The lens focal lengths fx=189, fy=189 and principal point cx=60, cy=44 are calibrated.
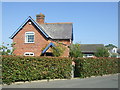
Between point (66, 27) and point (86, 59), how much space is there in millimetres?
16543

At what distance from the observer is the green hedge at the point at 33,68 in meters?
12.8

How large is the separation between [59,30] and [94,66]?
52.2 feet

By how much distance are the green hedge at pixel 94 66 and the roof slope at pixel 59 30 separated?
12.4 meters

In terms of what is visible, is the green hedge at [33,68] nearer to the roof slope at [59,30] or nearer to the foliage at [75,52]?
Result: the foliage at [75,52]

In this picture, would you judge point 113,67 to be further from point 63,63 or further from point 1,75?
point 1,75

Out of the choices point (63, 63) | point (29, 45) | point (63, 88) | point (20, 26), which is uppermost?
point (20, 26)

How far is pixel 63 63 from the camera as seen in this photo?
15539 millimetres

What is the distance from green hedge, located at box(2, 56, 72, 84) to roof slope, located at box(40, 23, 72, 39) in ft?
51.5

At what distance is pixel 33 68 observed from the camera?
1385 cm

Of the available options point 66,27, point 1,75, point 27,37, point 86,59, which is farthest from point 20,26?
point 1,75

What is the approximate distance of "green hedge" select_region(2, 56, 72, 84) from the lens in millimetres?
12750

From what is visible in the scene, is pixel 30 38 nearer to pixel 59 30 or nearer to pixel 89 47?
pixel 59 30

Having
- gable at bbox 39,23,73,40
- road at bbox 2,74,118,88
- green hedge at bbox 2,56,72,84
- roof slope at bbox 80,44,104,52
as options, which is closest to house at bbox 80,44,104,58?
roof slope at bbox 80,44,104,52

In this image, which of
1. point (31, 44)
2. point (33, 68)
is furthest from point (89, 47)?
point (33, 68)
